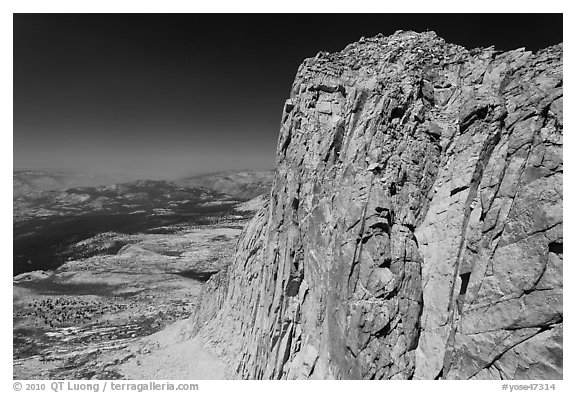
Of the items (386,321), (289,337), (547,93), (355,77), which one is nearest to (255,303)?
(289,337)

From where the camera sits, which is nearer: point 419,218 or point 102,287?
point 419,218

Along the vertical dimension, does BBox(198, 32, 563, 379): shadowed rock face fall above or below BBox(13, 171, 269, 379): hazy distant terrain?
above

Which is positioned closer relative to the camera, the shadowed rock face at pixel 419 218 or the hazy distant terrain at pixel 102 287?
the shadowed rock face at pixel 419 218

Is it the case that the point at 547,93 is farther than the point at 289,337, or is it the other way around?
the point at 289,337

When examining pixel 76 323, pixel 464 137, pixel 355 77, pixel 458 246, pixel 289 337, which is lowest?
pixel 76 323

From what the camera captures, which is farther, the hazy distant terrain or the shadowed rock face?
the hazy distant terrain

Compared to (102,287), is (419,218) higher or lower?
higher
